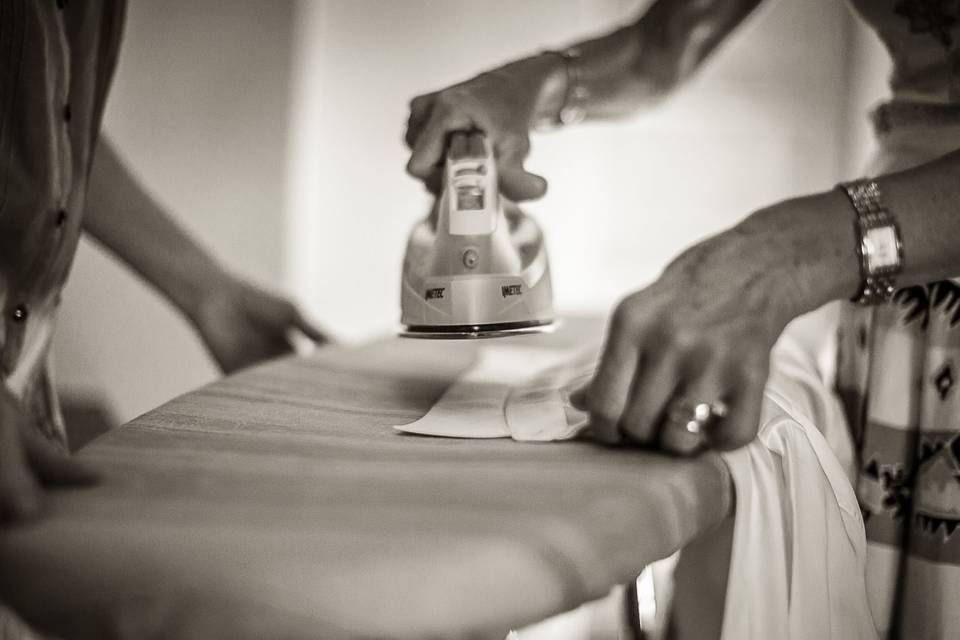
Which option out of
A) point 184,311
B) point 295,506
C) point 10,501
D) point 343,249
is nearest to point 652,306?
point 295,506

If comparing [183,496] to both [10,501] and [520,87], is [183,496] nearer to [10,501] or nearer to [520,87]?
[10,501]

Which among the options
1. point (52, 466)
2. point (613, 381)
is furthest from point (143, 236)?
point (613, 381)

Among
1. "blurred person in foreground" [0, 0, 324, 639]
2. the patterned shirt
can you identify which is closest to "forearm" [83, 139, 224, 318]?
"blurred person in foreground" [0, 0, 324, 639]

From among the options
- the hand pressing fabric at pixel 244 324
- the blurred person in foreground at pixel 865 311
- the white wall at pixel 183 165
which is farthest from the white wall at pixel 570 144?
the blurred person in foreground at pixel 865 311

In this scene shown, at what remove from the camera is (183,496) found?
498 millimetres

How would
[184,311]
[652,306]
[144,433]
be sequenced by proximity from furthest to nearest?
[184,311]
[144,433]
[652,306]

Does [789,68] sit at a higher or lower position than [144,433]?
higher

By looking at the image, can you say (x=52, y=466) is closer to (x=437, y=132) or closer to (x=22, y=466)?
(x=22, y=466)

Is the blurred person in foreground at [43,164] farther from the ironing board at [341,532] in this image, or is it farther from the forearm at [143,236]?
the forearm at [143,236]

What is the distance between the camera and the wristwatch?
1.86 feet

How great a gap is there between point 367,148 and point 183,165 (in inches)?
29.8

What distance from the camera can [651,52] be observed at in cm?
105

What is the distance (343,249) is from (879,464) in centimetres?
231

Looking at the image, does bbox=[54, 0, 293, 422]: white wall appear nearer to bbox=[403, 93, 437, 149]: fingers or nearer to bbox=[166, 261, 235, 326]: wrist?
bbox=[166, 261, 235, 326]: wrist
